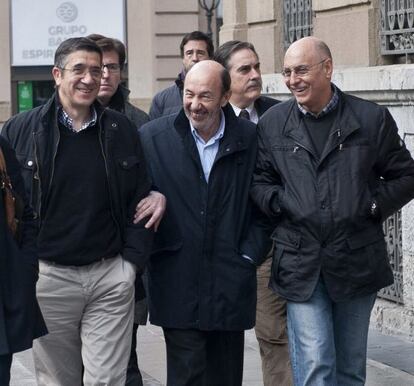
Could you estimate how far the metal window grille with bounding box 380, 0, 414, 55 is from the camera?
9.66m

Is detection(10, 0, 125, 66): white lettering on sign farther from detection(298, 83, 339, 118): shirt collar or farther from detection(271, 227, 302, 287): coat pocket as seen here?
detection(271, 227, 302, 287): coat pocket

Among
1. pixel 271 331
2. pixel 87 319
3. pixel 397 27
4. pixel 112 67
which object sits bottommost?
pixel 271 331

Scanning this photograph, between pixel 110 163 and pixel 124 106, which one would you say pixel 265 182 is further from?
pixel 124 106

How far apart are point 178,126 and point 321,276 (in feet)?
3.35

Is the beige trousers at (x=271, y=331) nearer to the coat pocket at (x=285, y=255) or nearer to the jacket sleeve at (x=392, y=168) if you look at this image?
the coat pocket at (x=285, y=255)

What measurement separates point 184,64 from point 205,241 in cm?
324

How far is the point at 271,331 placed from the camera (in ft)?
24.2

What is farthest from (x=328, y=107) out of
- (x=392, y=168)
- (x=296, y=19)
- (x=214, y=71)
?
(x=296, y=19)

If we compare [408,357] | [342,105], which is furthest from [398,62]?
[342,105]

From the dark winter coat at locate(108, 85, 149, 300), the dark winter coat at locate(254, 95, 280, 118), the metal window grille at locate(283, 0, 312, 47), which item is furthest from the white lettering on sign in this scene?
the dark winter coat at locate(254, 95, 280, 118)

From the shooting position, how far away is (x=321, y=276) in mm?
6035

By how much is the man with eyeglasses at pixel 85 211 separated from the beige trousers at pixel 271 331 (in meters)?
1.13

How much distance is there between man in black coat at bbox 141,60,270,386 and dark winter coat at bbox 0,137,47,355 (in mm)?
769

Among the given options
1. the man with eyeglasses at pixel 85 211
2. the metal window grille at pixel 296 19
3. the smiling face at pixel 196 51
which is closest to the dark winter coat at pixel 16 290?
the man with eyeglasses at pixel 85 211
